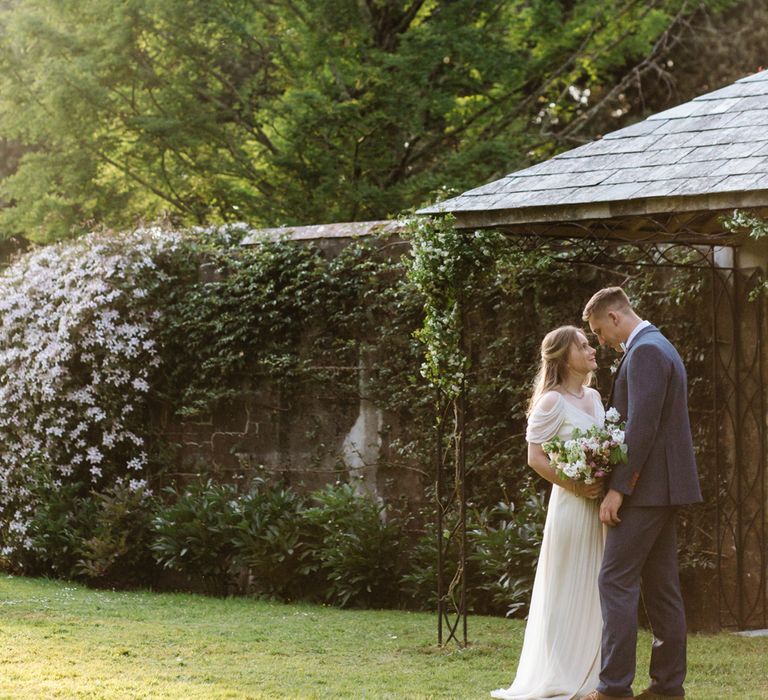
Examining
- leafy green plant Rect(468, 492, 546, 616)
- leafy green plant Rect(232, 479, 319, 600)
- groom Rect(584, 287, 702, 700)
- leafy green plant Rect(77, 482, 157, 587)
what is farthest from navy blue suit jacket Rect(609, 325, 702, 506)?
leafy green plant Rect(77, 482, 157, 587)

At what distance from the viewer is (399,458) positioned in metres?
9.58

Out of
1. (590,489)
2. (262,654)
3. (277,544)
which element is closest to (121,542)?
(277,544)

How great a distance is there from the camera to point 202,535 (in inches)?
389

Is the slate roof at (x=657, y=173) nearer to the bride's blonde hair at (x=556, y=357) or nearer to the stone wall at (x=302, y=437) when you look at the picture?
the bride's blonde hair at (x=556, y=357)

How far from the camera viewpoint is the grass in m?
6.16

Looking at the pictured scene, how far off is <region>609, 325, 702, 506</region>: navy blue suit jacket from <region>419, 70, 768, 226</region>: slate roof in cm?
116

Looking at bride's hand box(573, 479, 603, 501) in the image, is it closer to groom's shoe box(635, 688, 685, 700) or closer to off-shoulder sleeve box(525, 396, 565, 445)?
off-shoulder sleeve box(525, 396, 565, 445)

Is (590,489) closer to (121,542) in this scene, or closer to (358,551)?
(358,551)

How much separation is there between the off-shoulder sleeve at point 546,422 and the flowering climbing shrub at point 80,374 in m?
Answer: 5.52

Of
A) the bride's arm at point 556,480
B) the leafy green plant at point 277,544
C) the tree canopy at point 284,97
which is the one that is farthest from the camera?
the tree canopy at point 284,97

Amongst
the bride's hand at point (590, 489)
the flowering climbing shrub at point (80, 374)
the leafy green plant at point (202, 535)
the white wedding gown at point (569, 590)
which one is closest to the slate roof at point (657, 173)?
the white wedding gown at point (569, 590)

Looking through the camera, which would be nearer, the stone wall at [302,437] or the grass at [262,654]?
the grass at [262,654]

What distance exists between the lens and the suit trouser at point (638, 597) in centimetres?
532

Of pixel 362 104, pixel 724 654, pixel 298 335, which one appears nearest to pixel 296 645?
pixel 724 654
